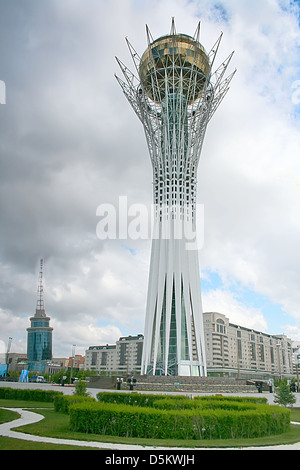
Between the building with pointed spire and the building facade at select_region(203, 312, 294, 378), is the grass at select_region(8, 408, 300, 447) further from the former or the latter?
the building with pointed spire

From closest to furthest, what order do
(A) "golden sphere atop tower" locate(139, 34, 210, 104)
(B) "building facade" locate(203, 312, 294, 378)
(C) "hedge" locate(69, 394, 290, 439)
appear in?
1. (C) "hedge" locate(69, 394, 290, 439)
2. (A) "golden sphere atop tower" locate(139, 34, 210, 104)
3. (B) "building facade" locate(203, 312, 294, 378)

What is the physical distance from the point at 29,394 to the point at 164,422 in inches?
635

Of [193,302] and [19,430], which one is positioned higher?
[193,302]

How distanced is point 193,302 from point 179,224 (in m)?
9.68

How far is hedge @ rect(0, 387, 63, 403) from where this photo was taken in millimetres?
25495

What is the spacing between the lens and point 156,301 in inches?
2014

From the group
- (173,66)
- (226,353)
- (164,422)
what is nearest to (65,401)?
(164,422)

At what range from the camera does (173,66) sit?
55.4 metres

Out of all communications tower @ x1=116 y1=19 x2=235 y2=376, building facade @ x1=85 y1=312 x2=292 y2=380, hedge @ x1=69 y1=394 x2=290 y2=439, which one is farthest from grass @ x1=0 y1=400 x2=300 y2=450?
building facade @ x1=85 y1=312 x2=292 y2=380

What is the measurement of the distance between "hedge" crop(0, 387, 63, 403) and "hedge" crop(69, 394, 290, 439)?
12.3 meters

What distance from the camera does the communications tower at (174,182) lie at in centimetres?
5006

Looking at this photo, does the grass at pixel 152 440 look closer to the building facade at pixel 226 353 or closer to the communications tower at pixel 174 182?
the communications tower at pixel 174 182
